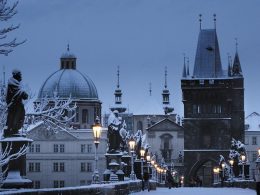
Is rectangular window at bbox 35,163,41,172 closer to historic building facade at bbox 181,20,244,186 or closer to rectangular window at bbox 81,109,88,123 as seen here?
rectangular window at bbox 81,109,88,123

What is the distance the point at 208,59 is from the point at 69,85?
83.2ft

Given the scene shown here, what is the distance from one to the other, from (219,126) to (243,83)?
36.1ft

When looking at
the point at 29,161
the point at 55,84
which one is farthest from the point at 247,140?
the point at 29,161

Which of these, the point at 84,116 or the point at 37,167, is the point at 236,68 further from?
the point at 37,167

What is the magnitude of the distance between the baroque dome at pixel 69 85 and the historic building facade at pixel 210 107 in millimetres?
17009

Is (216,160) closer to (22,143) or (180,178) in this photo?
(180,178)

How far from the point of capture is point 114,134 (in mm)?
47000

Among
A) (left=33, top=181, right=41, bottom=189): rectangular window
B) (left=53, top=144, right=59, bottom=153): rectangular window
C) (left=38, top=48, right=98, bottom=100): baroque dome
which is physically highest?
(left=38, top=48, right=98, bottom=100): baroque dome

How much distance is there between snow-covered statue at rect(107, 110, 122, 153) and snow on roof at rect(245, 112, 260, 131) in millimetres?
127809

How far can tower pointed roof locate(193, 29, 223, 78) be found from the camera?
488 feet

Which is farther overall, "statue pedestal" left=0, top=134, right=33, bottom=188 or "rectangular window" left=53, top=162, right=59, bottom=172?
"rectangular window" left=53, top=162, right=59, bottom=172

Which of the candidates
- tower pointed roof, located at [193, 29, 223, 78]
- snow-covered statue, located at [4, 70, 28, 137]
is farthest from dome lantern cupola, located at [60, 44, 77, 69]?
snow-covered statue, located at [4, 70, 28, 137]

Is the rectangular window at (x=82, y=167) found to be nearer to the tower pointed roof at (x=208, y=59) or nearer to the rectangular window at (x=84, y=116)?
the rectangular window at (x=84, y=116)

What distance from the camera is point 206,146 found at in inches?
5733
